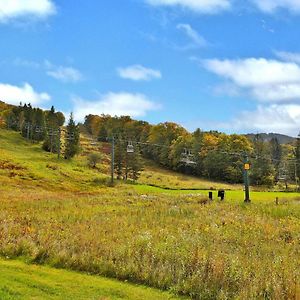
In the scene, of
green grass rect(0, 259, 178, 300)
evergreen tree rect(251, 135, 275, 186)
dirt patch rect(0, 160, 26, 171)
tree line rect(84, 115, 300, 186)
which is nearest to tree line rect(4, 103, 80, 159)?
tree line rect(84, 115, 300, 186)

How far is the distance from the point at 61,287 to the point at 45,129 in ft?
336

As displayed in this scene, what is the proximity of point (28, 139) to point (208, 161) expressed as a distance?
46.1 m

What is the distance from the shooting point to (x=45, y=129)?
355 feet

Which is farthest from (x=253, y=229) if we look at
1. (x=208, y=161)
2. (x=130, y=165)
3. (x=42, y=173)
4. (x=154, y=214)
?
(x=208, y=161)

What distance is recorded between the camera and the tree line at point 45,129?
93.8m

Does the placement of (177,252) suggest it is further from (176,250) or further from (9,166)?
(9,166)

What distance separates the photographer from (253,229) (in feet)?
55.4

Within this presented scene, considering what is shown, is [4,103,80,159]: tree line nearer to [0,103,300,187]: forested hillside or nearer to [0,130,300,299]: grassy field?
[0,103,300,187]: forested hillside

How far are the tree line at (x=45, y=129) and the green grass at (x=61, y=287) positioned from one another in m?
76.7

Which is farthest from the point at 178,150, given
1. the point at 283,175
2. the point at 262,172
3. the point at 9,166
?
the point at 9,166

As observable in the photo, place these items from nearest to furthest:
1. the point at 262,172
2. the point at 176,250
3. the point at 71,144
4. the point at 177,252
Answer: the point at 177,252 → the point at 176,250 → the point at 71,144 → the point at 262,172

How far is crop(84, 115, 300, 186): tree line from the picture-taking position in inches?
3467

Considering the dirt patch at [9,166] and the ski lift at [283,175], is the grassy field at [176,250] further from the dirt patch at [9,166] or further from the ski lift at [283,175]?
the ski lift at [283,175]

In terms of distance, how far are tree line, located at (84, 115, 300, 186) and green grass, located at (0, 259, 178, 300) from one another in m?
67.1
